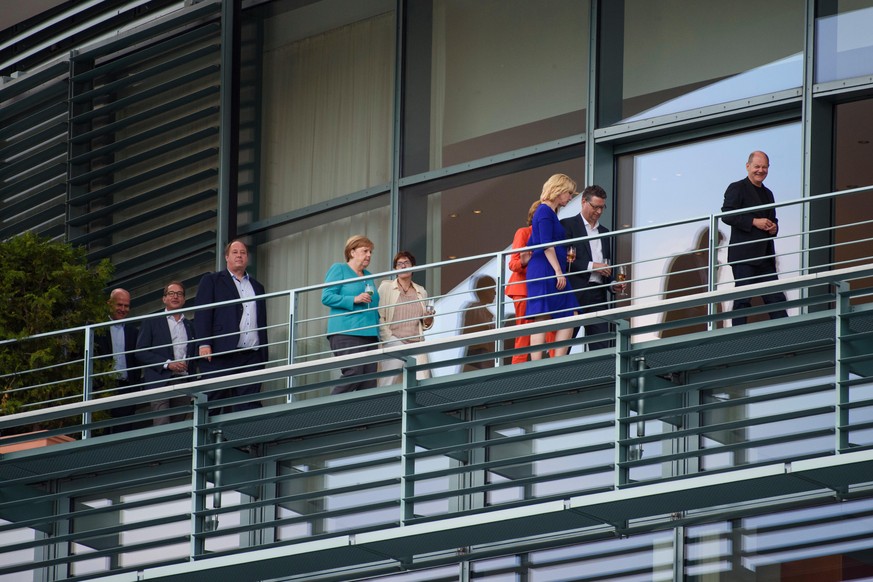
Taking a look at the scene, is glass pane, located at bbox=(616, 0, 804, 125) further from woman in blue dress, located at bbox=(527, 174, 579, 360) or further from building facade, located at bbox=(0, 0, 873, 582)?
woman in blue dress, located at bbox=(527, 174, 579, 360)

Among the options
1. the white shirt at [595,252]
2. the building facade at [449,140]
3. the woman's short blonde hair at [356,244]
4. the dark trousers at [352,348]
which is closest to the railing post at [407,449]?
the dark trousers at [352,348]

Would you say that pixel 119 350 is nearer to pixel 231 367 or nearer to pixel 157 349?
pixel 157 349

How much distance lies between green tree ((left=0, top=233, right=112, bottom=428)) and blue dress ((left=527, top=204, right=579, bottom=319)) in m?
4.73

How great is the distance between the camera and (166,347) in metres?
16.2

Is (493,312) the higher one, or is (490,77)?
(490,77)

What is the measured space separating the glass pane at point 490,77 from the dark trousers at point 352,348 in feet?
9.14

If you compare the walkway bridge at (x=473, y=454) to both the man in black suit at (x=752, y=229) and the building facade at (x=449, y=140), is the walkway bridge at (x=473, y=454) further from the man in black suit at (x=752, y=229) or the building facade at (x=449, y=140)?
the man in black suit at (x=752, y=229)

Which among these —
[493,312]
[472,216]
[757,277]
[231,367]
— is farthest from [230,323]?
[757,277]

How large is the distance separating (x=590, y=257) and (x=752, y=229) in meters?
1.46

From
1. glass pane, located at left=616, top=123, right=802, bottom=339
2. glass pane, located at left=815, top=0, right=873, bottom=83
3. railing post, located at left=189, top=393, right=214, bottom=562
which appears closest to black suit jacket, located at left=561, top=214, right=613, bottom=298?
glass pane, located at left=616, top=123, right=802, bottom=339

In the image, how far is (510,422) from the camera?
1500 cm

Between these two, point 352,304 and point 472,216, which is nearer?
point 352,304

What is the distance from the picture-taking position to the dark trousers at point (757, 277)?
1366 cm

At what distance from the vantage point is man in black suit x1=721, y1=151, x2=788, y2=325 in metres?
13.7
